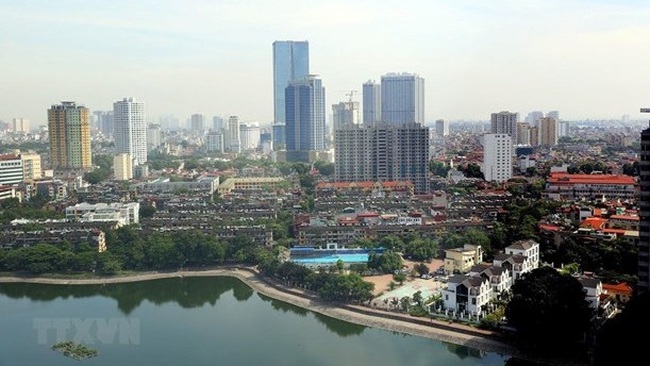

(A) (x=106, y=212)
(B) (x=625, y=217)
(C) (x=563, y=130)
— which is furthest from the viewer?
(C) (x=563, y=130)

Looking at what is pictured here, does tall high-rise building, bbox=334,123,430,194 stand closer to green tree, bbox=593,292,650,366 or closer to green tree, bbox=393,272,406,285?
green tree, bbox=393,272,406,285

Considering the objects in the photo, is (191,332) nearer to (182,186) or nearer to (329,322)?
(329,322)

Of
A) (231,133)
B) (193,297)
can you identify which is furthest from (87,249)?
(231,133)

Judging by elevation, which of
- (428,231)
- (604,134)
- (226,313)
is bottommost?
(226,313)

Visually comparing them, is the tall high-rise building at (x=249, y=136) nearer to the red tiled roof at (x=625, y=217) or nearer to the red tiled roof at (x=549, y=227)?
the red tiled roof at (x=549, y=227)

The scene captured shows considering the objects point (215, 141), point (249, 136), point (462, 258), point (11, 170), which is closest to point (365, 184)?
point (462, 258)

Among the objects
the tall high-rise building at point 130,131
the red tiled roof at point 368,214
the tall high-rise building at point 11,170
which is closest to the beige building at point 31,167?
the tall high-rise building at point 11,170

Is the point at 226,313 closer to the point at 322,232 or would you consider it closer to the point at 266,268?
the point at 266,268
